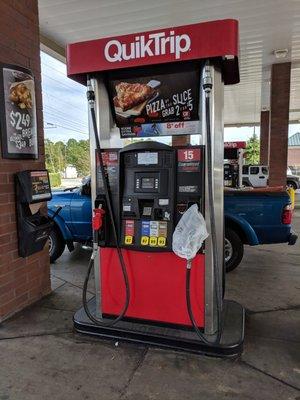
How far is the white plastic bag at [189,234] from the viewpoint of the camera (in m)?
2.62

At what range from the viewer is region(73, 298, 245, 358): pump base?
266 centimetres

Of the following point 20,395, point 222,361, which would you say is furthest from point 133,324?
point 20,395

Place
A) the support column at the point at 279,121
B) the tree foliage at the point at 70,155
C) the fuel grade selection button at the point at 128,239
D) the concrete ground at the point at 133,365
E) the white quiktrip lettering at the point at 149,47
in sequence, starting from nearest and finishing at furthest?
the concrete ground at the point at 133,365, the white quiktrip lettering at the point at 149,47, the fuel grade selection button at the point at 128,239, the support column at the point at 279,121, the tree foliage at the point at 70,155

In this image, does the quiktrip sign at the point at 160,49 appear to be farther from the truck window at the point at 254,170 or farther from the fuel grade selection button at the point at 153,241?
the truck window at the point at 254,170

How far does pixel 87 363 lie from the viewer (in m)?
2.62

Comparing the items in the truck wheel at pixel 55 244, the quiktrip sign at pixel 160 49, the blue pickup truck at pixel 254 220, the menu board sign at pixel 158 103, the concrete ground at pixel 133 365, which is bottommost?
the concrete ground at pixel 133 365

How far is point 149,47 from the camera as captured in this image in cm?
260

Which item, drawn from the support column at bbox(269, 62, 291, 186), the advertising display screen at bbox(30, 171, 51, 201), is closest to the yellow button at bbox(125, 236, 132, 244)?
the advertising display screen at bbox(30, 171, 51, 201)

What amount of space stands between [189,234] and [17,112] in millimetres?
2002

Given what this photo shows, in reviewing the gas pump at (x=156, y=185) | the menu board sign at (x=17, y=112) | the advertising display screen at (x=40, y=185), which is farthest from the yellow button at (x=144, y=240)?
the menu board sign at (x=17, y=112)

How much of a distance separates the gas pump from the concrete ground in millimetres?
144

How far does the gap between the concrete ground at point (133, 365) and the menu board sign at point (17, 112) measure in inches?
64.4

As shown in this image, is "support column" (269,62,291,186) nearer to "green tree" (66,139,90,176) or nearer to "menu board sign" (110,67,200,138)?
"menu board sign" (110,67,200,138)

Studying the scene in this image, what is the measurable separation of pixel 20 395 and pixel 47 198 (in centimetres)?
184
